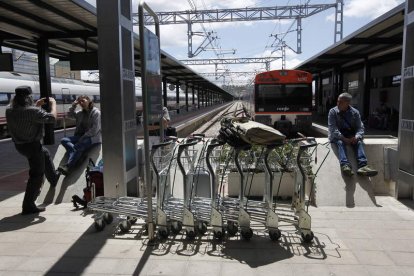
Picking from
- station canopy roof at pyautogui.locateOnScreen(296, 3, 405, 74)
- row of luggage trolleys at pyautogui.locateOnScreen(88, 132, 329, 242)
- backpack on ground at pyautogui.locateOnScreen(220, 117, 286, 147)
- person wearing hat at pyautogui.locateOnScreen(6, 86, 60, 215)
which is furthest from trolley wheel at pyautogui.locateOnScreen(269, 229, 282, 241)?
station canopy roof at pyautogui.locateOnScreen(296, 3, 405, 74)

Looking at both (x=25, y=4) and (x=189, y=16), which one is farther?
(x=189, y=16)

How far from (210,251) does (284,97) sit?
43.3 feet

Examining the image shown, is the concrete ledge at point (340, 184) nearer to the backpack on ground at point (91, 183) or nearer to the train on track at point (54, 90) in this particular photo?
the backpack on ground at point (91, 183)

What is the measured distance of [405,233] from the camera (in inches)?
193

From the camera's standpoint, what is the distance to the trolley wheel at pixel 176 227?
488 cm

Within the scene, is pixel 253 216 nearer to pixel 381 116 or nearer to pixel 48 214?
pixel 48 214

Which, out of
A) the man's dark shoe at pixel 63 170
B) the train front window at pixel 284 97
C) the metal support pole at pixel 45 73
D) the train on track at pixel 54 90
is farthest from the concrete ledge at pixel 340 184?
the train on track at pixel 54 90

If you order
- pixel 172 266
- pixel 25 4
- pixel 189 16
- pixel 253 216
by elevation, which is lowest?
pixel 172 266

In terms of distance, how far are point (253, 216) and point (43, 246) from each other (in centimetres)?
240

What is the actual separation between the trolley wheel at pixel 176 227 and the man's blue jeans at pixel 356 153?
2983 mm

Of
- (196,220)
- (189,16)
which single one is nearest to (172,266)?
(196,220)

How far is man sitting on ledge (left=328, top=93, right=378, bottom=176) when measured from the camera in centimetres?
648

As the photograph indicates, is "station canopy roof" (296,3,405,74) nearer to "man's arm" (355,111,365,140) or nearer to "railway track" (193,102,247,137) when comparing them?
"railway track" (193,102,247,137)

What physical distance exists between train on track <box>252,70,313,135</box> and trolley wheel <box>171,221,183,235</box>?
40.4ft
